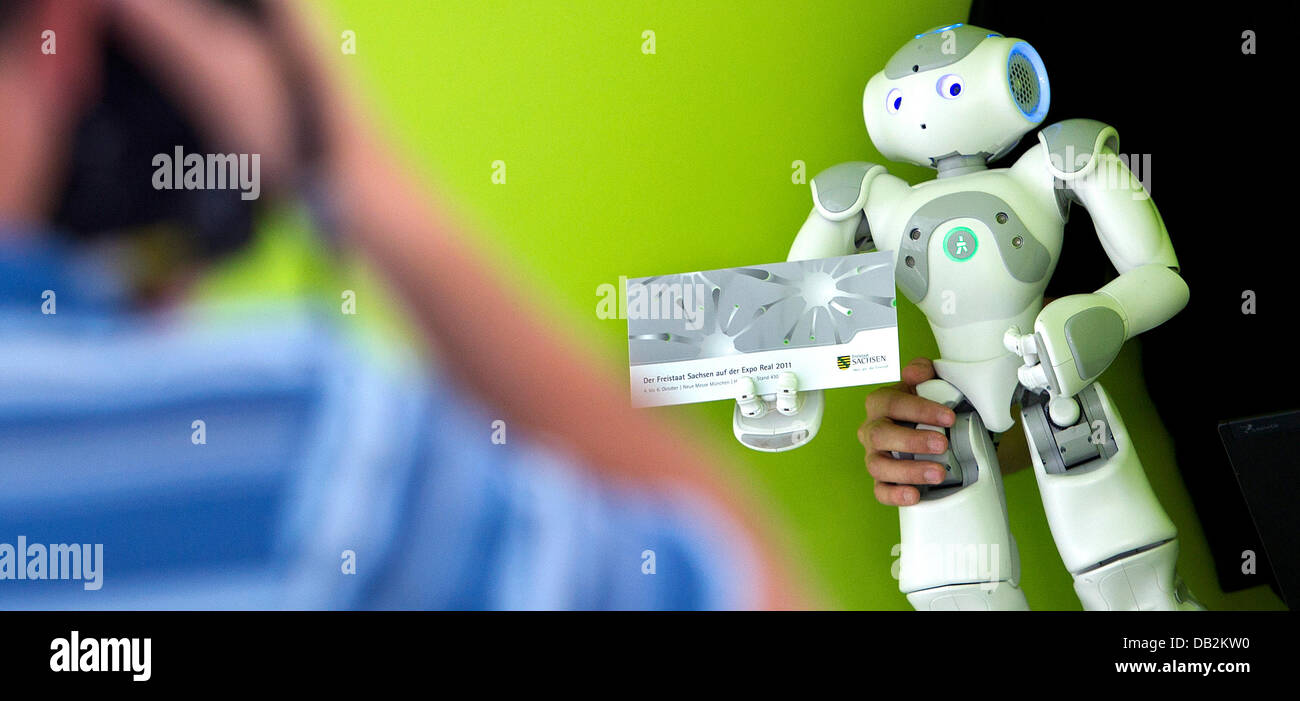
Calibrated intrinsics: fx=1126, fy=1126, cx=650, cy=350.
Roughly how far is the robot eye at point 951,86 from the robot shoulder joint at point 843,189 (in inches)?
6.4

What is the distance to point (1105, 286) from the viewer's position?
4.76ft

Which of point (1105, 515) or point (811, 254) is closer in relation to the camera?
point (1105, 515)

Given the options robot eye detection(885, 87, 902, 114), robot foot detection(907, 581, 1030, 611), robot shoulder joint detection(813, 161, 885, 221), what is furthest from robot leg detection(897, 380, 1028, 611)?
robot eye detection(885, 87, 902, 114)

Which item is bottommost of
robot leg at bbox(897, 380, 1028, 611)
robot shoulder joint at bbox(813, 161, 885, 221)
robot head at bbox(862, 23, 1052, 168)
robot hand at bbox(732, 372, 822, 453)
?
robot leg at bbox(897, 380, 1028, 611)

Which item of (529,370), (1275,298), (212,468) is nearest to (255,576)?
(212,468)

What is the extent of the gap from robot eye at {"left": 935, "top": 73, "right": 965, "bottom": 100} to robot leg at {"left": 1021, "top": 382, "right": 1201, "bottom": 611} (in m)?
0.44

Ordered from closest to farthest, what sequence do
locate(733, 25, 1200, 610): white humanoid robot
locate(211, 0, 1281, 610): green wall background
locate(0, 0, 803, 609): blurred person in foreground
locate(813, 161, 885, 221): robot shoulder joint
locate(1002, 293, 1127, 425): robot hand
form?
1. locate(1002, 293, 1127, 425): robot hand
2. locate(733, 25, 1200, 610): white humanoid robot
3. locate(813, 161, 885, 221): robot shoulder joint
4. locate(0, 0, 803, 609): blurred person in foreground
5. locate(211, 0, 1281, 610): green wall background

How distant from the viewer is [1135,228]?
1476mm

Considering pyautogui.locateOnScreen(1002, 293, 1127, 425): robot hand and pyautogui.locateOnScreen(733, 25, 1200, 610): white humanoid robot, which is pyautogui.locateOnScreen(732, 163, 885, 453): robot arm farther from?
pyautogui.locateOnScreen(1002, 293, 1127, 425): robot hand

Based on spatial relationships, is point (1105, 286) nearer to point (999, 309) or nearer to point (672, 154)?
point (999, 309)

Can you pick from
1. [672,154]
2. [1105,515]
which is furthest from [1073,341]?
[672,154]

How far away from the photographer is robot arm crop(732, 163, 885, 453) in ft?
4.93

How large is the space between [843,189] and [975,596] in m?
0.59
